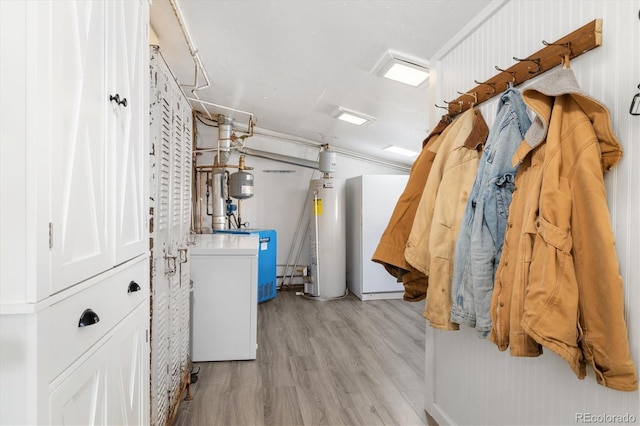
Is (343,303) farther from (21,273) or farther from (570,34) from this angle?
(21,273)

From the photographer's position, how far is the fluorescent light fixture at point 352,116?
3518 millimetres

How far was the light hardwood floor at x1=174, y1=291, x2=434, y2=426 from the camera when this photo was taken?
80.4 inches

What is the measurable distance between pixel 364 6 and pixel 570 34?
94cm

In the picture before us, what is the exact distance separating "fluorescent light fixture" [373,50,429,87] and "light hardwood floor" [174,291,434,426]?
2036 mm

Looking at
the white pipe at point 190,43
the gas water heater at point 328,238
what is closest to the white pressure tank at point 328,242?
the gas water heater at point 328,238

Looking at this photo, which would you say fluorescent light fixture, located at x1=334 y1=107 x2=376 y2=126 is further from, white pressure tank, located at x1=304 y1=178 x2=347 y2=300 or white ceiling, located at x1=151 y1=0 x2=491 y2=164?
white pressure tank, located at x1=304 y1=178 x2=347 y2=300

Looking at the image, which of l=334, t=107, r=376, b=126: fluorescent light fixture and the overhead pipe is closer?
l=334, t=107, r=376, b=126: fluorescent light fixture

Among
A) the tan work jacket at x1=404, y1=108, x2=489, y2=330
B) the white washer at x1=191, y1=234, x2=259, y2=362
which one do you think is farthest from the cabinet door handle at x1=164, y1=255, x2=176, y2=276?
the tan work jacket at x1=404, y1=108, x2=489, y2=330

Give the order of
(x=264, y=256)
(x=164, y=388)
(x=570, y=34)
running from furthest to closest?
(x=264, y=256)
(x=164, y=388)
(x=570, y=34)

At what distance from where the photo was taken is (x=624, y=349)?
945mm

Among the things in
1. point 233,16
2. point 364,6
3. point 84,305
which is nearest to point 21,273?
point 84,305

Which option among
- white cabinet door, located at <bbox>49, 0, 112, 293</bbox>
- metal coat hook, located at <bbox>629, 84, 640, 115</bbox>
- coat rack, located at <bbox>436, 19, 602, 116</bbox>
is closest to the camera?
white cabinet door, located at <bbox>49, 0, 112, 293</bbox>

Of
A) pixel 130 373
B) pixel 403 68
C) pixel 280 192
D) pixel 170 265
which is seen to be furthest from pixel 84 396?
pixel 280 192

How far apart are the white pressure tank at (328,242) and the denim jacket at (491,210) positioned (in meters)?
3.32
